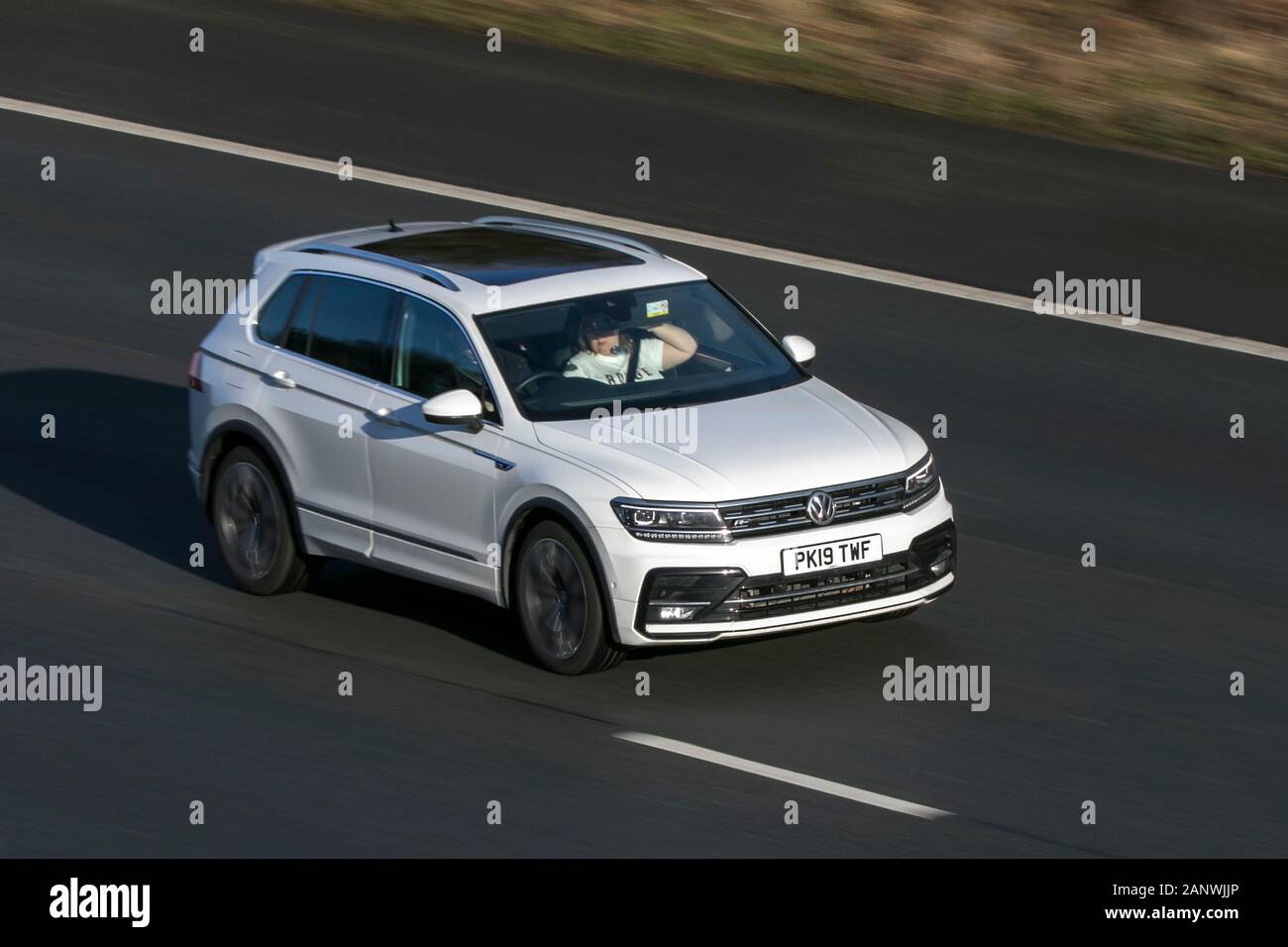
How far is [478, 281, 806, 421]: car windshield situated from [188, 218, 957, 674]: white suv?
0.04ft

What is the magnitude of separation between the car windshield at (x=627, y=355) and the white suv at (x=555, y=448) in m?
0.01

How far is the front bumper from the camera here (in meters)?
9.48

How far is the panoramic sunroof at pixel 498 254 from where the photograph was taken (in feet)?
35.6

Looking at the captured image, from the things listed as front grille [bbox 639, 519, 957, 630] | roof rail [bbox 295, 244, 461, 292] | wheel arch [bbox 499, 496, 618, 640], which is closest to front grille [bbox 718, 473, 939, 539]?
front grille [bbox 639, 519, 957, 630]

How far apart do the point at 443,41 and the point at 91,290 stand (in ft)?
16.9

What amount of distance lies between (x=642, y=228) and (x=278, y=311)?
5822 millimetres

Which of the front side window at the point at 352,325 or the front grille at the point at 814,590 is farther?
the front side window at the point at 352,325

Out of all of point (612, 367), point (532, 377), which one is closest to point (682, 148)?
point (612, 367)

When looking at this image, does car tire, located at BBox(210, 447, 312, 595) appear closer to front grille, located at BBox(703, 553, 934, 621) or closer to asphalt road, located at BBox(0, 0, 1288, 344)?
front grille, located at BBox(703, 553, 934, 621)

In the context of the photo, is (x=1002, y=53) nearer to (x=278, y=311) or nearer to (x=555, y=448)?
(x=278, y=311)

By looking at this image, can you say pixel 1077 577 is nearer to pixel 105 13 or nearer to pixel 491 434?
pixel 491 434

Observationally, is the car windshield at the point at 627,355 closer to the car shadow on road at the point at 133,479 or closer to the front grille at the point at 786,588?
the front grille at the point at 786,588

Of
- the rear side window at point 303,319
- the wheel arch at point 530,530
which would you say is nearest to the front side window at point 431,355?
the wheel arch at point 530,530
